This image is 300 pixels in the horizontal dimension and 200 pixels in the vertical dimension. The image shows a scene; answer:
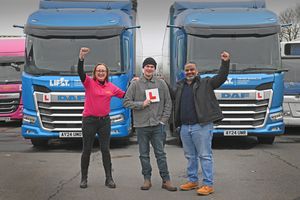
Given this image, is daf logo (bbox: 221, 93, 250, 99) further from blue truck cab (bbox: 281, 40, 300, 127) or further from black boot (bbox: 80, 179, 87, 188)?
black boot (bbox: 80, 179, 87, 188)

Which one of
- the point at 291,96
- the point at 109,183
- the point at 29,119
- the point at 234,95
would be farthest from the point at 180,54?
the point at 109,183

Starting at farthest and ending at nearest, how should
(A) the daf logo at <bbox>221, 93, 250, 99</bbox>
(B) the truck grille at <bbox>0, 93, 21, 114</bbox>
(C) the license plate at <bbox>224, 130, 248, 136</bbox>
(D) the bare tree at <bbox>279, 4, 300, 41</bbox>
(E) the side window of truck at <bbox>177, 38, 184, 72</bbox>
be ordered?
(D) the bare tree at <bbox>279, 4, 300, 41</bbox> → (B) the truck grille at <bbox>0, 93, 21, 114</bbox> → (E) the side window of truck at <bbox>177, 38, 184, 72</bbox> → (C) the license plate at <bbox>224, 130, 248, 136</bbox> → (A) the daf logo at <bbox>221, 93, 250, 99</bbox>

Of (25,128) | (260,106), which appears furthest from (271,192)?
(25,128)

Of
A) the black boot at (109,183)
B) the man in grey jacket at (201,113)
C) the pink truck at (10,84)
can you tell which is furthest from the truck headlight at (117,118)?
the pink truck at (10,84)

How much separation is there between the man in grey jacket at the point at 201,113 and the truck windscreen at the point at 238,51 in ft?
14.4

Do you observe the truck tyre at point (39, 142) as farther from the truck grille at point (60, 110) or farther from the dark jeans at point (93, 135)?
the dark jeans at point (93, 135)

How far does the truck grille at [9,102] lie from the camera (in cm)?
1794

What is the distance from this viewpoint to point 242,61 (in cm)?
1173

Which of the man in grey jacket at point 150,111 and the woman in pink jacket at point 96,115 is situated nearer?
the man in grey jacket at point 150,111

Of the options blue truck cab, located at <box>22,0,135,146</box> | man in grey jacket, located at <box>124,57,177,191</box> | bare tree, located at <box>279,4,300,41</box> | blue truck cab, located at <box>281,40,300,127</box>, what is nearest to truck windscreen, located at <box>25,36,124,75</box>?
blue truck cab, located at <box>22,0,135,146</box>

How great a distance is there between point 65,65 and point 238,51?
152 inches

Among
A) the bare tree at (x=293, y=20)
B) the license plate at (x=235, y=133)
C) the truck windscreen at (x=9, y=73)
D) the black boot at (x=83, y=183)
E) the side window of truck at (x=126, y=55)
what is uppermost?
the side window of truck at (x=126, y=55)

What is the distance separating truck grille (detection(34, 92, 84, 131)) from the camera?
11.2m

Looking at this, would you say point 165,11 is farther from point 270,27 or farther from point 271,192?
point 271,192
